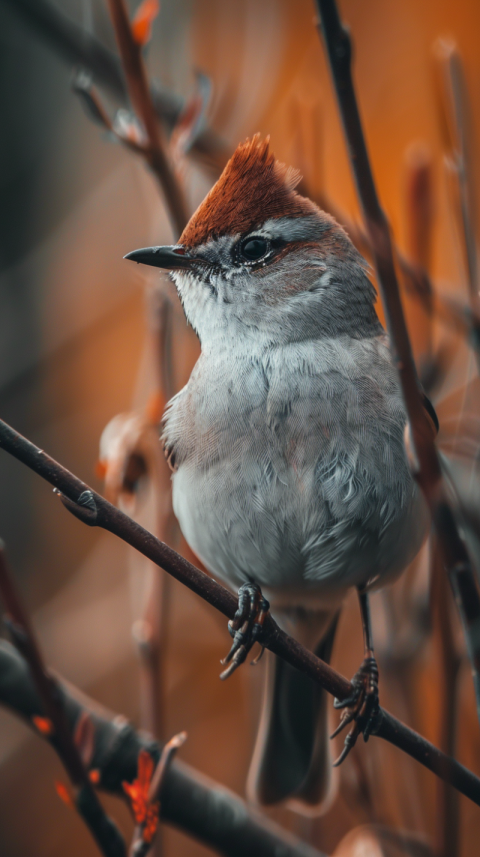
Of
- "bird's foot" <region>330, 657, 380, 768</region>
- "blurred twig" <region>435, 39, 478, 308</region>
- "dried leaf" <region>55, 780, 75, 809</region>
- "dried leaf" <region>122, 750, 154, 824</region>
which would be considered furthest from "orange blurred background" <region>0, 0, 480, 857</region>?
"dried leaf" <region>55, 780, 75, 809</region>

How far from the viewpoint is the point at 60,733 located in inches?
48.6

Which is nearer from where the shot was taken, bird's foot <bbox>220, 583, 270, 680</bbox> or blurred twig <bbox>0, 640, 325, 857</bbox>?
bird's foot <bbox>220, 583, 270, 680</bbox>

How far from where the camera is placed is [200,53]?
3631 millimetres

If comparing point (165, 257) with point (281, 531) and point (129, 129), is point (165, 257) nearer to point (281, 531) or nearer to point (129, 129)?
point (129, 129)

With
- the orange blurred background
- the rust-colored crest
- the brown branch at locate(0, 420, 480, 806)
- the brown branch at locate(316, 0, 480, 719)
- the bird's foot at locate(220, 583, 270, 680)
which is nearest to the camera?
the brown branch at locate(316, 0, 480, 719)

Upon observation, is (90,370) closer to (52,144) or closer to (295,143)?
(52,144)

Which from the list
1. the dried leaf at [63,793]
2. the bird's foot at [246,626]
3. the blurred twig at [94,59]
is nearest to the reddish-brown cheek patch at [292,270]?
the blurred twig at [94,59]

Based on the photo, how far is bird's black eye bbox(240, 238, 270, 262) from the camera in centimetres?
184

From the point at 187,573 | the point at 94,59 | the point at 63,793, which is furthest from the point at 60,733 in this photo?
the point at 94,59

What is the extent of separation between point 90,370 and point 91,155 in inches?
65.0

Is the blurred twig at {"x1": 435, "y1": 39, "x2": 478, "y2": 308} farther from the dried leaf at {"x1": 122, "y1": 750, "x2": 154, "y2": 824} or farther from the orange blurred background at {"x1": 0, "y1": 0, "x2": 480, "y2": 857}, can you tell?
the dried leaf at {"x1": 122, "y1": 750, "x2": 154, "y2": 824}

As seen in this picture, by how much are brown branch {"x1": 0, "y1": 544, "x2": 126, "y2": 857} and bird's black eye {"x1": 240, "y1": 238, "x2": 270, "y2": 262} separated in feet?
3.48

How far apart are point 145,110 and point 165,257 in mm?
363

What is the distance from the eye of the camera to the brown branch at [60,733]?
1185mm
